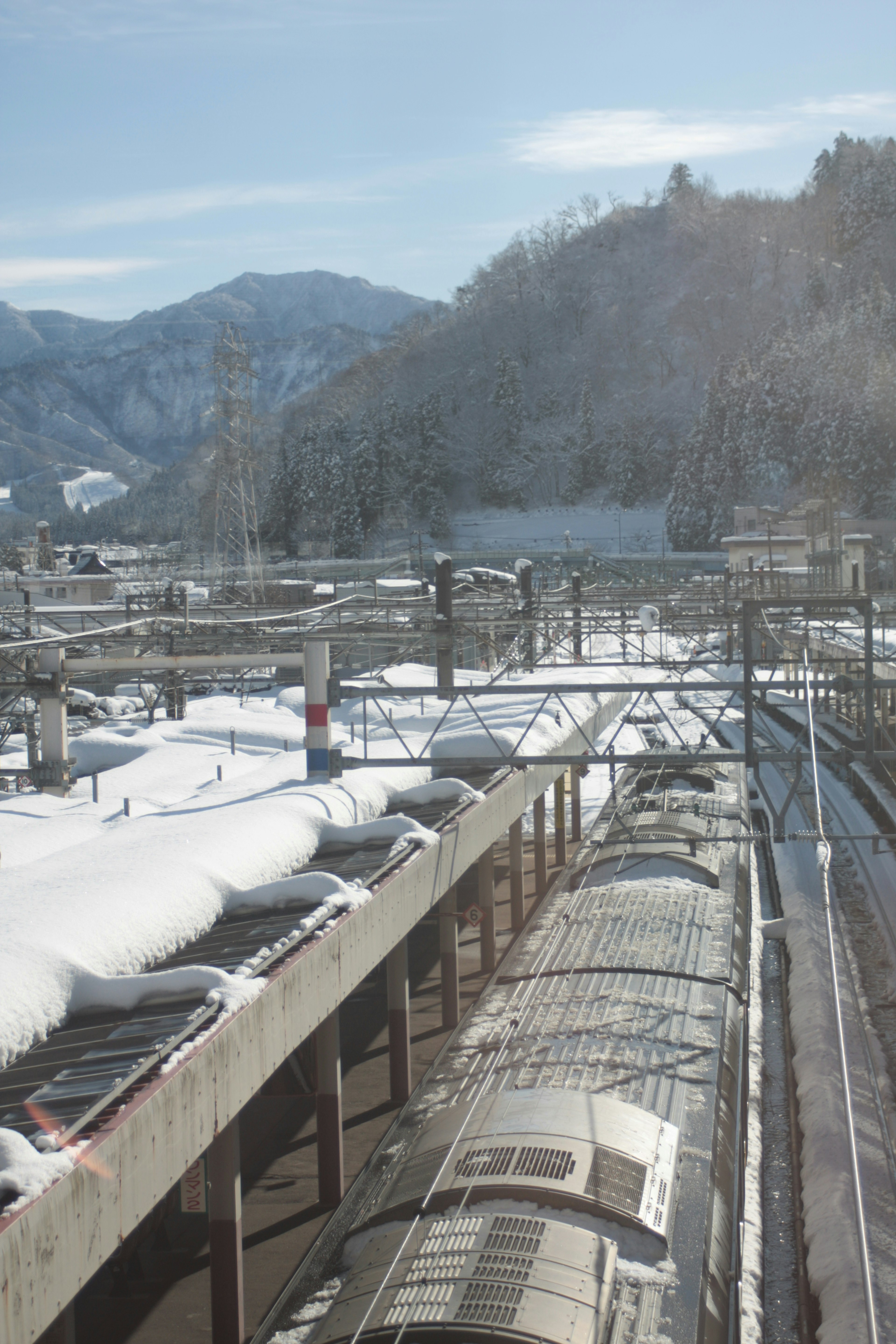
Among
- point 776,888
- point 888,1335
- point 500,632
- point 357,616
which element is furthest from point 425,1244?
point 357,616

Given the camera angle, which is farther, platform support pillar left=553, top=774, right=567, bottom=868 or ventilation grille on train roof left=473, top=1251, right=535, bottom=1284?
platform support pillar left=553, top=774, right=567, bottom=868

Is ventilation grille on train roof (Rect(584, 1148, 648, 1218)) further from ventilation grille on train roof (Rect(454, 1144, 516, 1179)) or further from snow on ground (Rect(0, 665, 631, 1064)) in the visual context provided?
snow on ground (Rect(0, 665, 631, 1064))

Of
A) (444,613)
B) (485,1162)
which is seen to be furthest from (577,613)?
(485,1162)

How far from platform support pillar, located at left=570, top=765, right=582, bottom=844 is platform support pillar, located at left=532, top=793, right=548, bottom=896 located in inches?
98.7

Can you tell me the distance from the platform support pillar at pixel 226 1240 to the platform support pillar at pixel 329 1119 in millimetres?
2202

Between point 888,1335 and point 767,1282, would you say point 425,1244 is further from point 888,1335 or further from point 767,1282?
point 767,1282

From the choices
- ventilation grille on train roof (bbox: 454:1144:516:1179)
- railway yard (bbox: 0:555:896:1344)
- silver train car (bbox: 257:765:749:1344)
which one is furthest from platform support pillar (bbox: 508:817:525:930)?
ventilation grille on train roof (bbox: 454:1144:516:1179)

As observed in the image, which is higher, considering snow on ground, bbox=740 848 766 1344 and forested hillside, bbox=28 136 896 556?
forested hillside, bbox=28 136 896 556

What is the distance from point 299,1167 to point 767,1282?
14.1ft

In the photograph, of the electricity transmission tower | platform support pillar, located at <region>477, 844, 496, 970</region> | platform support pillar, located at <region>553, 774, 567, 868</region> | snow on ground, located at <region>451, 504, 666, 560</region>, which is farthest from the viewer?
snow on ground, located at <region>451, 504, 666, 560</region>

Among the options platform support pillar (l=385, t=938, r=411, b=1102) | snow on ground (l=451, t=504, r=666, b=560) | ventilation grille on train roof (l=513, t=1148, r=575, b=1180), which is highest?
snow on ground (l=451, t=504, r=666, b=560)

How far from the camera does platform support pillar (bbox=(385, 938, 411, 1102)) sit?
11469 mm

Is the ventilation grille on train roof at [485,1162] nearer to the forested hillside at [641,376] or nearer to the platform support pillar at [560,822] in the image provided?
the platform support pillar at [560,822]

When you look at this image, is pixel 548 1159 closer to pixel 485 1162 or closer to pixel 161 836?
pixel 485 1162
